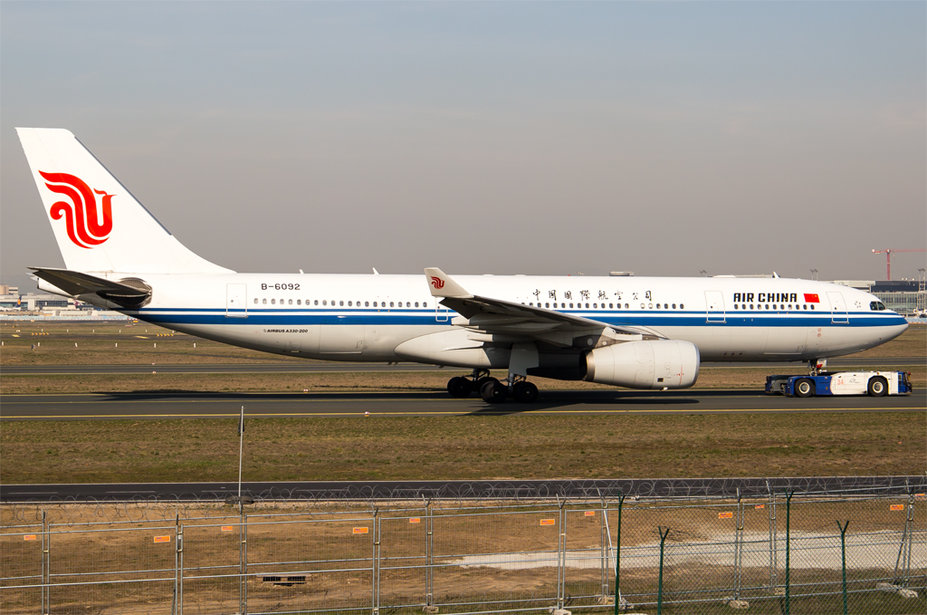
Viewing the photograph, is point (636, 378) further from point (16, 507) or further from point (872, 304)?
point (16, 507)

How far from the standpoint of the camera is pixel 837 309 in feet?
126

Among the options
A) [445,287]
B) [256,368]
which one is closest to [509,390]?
[445,287]

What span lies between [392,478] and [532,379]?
25.9 meters

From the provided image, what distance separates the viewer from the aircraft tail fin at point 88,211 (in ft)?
112

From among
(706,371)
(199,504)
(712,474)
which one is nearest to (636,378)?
(712,474)

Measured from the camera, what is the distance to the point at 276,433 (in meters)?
27.0

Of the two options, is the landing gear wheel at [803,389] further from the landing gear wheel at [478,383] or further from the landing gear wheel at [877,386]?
the landing gear wheel at [478,383]

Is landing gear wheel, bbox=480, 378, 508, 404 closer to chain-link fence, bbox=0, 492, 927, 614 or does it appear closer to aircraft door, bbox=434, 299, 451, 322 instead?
aircraft door, bbox=434, 299, 451, 322

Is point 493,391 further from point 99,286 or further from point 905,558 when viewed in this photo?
point 905,558

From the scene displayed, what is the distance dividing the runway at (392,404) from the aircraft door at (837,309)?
A: 142 inches

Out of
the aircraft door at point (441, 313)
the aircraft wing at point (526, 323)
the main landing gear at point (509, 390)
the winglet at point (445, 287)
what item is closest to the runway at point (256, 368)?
the aircraft door at point (441, 313)

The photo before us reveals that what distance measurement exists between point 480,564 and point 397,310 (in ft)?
71.0

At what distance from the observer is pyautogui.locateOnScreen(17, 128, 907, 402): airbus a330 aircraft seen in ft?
108

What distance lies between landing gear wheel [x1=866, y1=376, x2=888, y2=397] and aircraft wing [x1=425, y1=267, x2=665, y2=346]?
35.0ft
